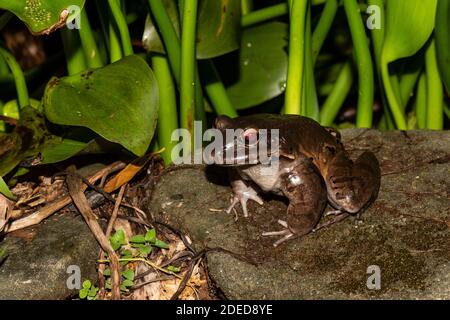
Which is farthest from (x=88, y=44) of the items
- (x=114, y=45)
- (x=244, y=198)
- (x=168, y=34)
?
(x=244, y=198)

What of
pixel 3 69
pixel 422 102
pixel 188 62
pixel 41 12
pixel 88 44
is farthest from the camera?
pixel 422 102

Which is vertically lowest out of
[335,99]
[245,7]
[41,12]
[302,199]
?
[302,199]

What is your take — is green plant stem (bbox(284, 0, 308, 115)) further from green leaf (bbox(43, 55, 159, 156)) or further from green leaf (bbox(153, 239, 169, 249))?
green leaf (bbox(153, 239, 169, 249))

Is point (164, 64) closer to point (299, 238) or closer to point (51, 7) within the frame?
point (51, 7)

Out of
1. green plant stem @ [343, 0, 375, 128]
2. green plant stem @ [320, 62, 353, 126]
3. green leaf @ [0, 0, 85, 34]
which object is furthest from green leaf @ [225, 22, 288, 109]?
green leaf @ [0, 0, 85, 34]

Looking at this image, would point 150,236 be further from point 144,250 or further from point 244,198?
point 244,198

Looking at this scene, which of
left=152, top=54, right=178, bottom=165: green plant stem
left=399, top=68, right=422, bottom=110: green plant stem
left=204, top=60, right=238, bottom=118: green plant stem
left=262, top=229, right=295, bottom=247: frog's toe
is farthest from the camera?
left=399, top=68, right=422, bottom=110: green plant stem
